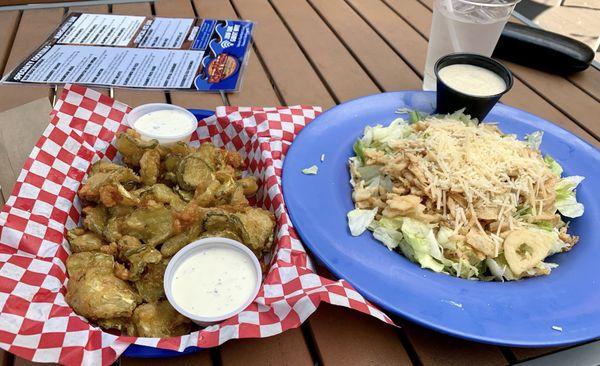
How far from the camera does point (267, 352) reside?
1.10 meters

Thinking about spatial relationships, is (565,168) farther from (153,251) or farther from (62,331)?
(62,331)

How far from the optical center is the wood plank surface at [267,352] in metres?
1.08

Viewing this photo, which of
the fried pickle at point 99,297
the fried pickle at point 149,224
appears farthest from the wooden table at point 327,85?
the fried pickle at point 149,224

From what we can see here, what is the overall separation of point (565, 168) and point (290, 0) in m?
1.89

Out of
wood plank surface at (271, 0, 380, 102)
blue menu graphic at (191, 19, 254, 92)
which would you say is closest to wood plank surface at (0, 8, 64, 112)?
blue menu graphic at (191, 19, 254, 92)

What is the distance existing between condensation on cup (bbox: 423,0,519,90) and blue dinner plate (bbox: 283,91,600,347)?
0.55 m

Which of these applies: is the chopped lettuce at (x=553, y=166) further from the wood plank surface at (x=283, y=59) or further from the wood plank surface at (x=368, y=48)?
the wood plank surface at (x=283, y=59)

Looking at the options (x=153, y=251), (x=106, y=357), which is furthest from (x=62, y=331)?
(x=153, y=251)

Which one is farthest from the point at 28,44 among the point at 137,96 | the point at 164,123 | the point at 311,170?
the point at 311,170

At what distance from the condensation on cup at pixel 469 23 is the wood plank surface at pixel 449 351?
1.24 metres

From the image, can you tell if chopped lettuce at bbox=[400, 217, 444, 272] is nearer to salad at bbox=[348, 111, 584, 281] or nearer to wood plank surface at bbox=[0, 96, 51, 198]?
salad at bbox=[348, 111, 584, 281]

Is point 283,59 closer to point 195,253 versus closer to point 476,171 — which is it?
point 476,171

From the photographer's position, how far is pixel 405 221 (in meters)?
1.31

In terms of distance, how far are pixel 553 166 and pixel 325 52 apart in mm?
1240
